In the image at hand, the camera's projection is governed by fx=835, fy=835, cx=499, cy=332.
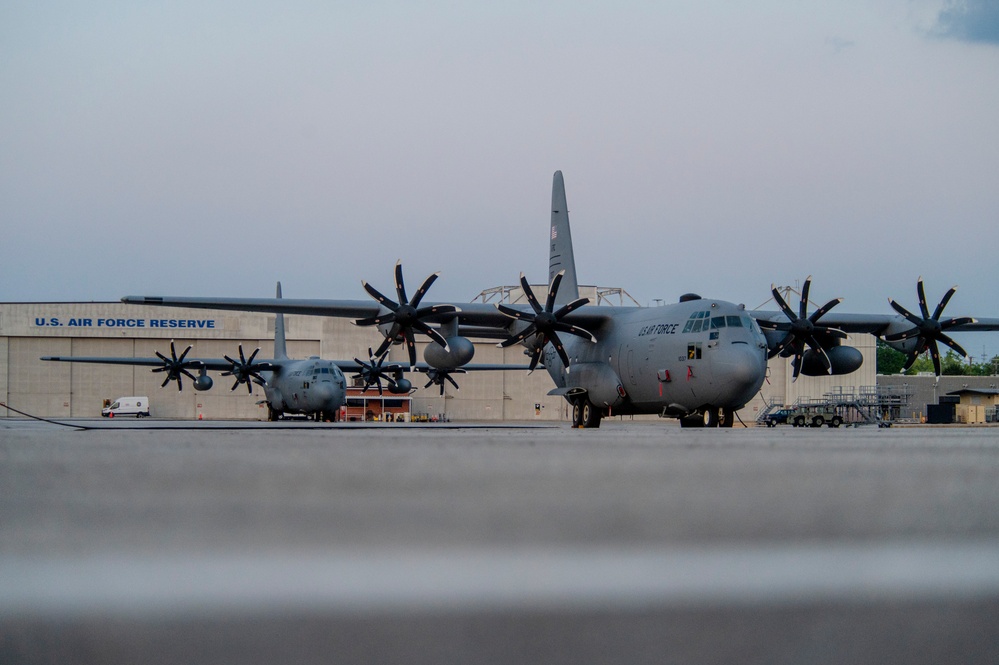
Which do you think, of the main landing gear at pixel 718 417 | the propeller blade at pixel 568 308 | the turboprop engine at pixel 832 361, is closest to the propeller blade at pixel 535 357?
the propeller blade at pixel 568 308

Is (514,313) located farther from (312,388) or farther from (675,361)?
(312,388)

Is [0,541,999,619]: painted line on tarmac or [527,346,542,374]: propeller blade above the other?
[527,346,542,374]: propeller blade

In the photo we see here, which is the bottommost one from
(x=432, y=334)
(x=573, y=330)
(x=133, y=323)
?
(x=432, y=334)

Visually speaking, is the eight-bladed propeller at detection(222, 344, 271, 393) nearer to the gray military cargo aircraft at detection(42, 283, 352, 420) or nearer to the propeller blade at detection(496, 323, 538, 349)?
the gray military cargo aircraft at detection(42, 283, 352, 420)

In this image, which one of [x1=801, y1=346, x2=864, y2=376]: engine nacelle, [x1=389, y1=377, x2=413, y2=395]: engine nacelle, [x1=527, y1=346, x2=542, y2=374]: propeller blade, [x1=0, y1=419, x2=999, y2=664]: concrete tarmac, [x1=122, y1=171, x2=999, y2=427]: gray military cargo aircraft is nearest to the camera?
[x1=0, y1=419, x2=999, y2=664]: concrete tarmac

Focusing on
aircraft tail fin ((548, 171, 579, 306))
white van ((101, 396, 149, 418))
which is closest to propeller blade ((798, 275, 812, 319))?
aircraft tail fin ((548, 171, 579, 306))

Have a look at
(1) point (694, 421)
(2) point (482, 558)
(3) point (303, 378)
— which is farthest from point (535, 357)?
(2) point (482, 558)

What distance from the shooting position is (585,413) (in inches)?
1086

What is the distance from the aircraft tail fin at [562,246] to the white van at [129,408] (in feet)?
133

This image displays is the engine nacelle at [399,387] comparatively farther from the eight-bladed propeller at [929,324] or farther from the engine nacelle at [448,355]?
the eight-bladed propeller at [929,324]

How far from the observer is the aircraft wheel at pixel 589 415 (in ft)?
89.3

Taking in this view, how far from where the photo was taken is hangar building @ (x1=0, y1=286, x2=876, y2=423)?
220 ft

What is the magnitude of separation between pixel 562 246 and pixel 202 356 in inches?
1844

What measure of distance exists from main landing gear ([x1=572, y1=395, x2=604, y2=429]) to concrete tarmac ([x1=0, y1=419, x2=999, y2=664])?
24.3m
